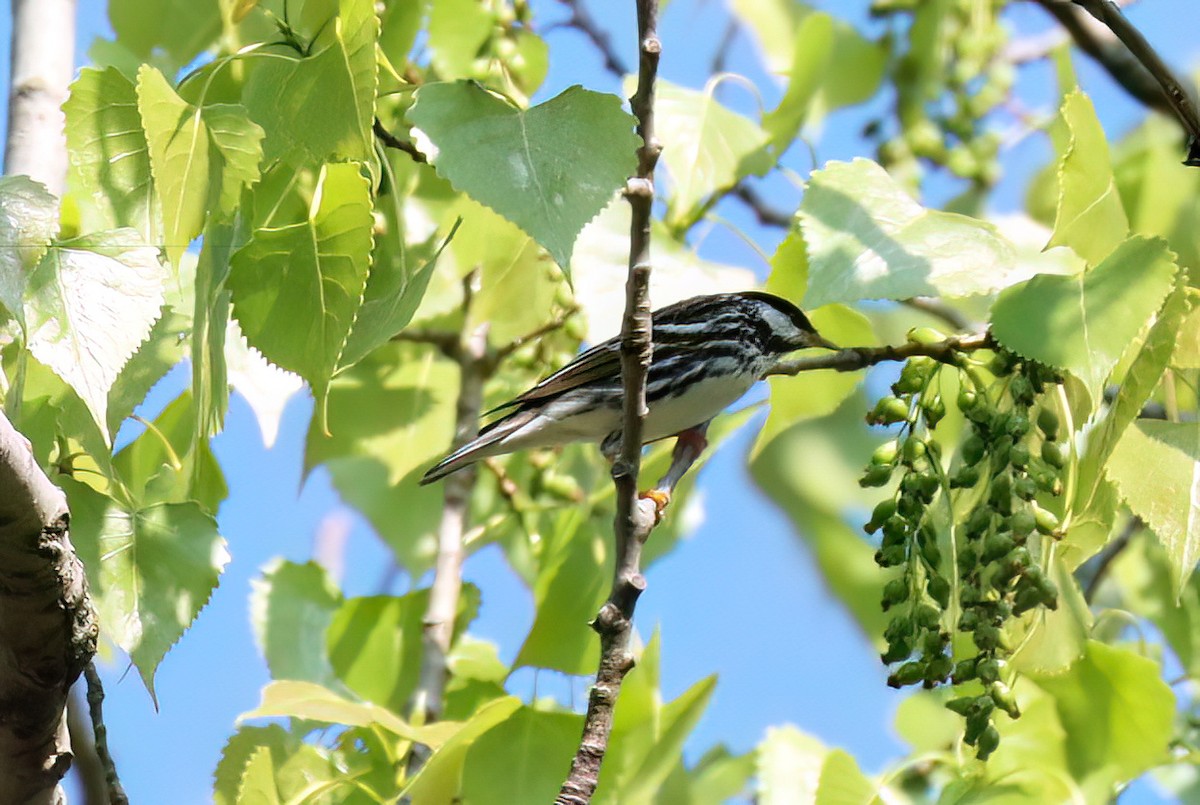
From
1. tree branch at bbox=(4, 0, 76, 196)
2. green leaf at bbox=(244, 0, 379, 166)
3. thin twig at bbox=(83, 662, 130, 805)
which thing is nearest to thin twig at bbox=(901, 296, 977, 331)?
tree branch at bbox=(4, 0, 76, 196)

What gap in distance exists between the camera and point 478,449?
2.74 m

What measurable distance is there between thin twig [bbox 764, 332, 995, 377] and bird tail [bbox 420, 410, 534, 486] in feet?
2.70

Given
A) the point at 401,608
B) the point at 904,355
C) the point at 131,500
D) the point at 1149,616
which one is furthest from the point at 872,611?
the point at 131,500

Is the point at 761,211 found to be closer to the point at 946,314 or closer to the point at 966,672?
the point at 946,314

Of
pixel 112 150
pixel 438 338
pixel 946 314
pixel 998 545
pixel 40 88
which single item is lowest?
pixel 998 545

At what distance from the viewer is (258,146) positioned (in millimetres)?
1710

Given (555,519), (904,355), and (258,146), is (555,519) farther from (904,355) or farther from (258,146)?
(258,146)

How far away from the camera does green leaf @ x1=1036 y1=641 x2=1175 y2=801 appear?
91.4 inches

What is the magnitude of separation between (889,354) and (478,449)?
101 centimetres

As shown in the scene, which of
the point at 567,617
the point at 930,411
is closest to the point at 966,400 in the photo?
the point at 930,411

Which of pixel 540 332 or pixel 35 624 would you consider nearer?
pixel 35 624

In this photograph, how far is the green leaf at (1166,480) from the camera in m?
1.75

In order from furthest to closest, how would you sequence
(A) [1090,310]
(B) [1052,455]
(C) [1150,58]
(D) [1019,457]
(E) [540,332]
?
1. (E) [540,332]
2. (B) [1052,455]
3. (D) [1019,457]
4. (A) [1090,310]
5. (C) [1150,58]

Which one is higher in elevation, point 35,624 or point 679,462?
point 679,462
